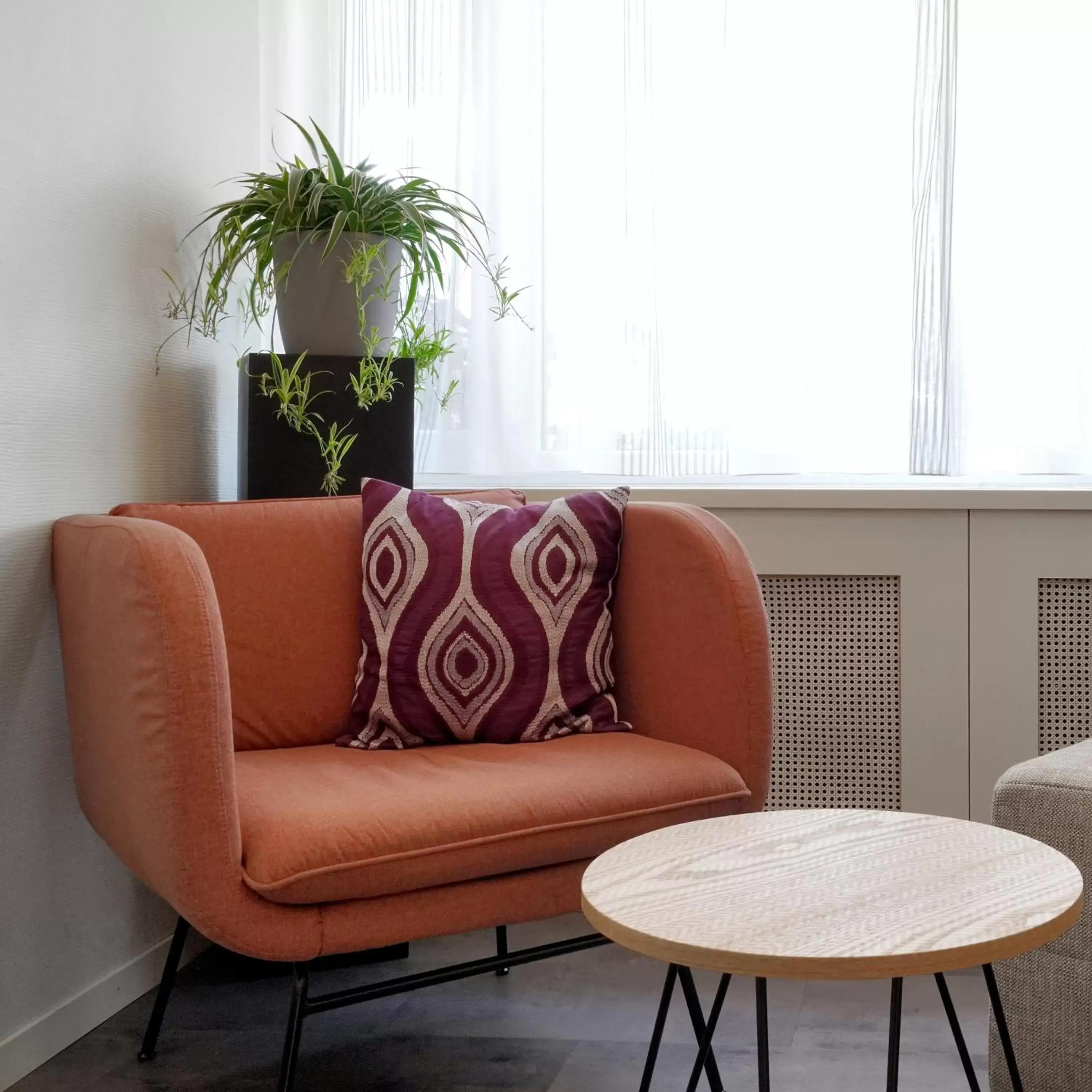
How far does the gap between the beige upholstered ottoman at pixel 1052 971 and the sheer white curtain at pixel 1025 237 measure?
41.5 inches

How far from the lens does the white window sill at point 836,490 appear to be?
2186mm

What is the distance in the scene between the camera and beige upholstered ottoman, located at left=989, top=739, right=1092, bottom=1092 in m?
1.36

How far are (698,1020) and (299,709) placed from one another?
0.73 metres

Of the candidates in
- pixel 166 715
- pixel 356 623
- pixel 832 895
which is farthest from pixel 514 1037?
pixel 832 895

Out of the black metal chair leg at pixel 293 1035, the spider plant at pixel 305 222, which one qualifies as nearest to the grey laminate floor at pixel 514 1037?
the black metal chair leg at pixel 293 1035

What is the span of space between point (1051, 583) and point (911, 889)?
130 cm

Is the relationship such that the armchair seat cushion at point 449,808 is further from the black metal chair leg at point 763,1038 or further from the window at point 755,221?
the window at point 755,221

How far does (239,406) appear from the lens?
83.7 inches

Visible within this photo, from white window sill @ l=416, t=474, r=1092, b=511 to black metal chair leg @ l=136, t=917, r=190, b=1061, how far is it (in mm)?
1052

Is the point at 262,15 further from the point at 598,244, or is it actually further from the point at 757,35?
the point at 757,35

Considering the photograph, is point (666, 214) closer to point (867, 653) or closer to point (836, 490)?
point (836, 490)

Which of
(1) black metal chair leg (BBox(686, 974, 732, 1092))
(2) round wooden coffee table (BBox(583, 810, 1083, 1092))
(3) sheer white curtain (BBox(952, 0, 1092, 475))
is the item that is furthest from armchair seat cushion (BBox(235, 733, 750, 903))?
(3) sheer white curtain (BBox(952, 0, 1092, 475))

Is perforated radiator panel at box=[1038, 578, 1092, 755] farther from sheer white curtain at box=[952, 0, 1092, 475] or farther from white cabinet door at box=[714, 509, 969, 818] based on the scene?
sheer white curtain at box=[952, 0, 1092, 475]

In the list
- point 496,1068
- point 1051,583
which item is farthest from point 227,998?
point 1051,583
